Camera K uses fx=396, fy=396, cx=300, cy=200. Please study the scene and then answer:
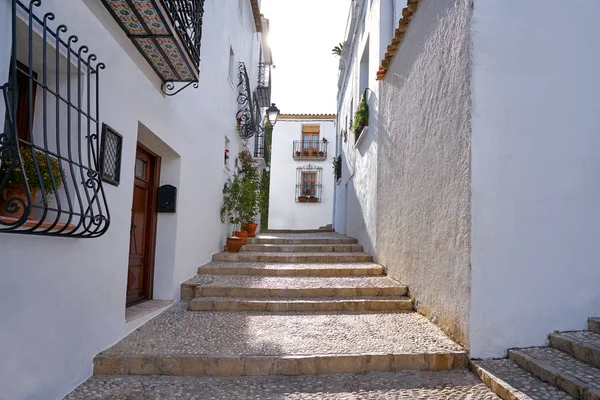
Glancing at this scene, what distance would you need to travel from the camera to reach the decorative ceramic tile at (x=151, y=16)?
290cm

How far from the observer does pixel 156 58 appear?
12.4 ft

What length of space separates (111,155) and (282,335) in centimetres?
222

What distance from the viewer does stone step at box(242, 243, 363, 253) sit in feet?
25.6

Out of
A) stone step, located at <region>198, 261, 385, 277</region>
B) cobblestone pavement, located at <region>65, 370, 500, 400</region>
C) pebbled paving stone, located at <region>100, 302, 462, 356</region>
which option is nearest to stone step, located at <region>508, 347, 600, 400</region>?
cobblestone pavement, located at <region>65, 370, 500, 400</region>

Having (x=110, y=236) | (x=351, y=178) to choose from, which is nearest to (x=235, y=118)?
(x=351, y=178)

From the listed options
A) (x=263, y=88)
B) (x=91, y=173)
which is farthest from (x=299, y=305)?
(x=263, y=88)

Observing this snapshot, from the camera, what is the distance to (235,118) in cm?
898

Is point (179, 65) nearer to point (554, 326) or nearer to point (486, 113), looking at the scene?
point (486, 113)

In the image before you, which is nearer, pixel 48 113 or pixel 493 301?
pixel 48 113

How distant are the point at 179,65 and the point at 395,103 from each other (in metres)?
3.23

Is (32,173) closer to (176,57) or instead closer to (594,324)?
(176,57)

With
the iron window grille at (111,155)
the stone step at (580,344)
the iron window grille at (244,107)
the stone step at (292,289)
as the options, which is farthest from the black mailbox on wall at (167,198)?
the iron window grille at (244,107)

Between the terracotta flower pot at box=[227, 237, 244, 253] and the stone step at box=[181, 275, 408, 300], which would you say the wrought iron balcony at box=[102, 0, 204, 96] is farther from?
the terracotta flower pot at box=[227, 237, 244, 253]

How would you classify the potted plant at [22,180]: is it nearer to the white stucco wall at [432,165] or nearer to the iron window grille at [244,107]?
the white stucco wall at [432,165]
